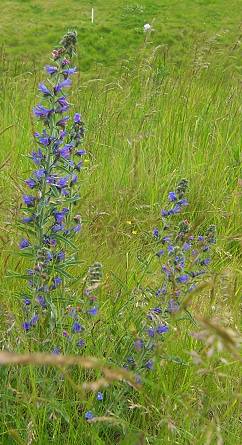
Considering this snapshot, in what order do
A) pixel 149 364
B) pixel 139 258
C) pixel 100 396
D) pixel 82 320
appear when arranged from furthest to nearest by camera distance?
pixel 139 258 < pixel 82 320 < pixel 149 364 < pixel 100 396

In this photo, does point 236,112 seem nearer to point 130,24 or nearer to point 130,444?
point 130,444

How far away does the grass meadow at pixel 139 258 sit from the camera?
158cm

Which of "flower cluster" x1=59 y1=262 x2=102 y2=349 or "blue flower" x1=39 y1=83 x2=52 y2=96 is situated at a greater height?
"blue flower" x1=39 y1=83 x2=52 y2=96

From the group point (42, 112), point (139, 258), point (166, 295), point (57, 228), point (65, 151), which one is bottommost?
point (139, 258)

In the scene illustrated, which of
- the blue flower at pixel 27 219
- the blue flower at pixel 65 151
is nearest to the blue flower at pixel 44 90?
the blue flower at pixel 65 151

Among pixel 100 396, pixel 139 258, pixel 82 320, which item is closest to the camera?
pixel 100 396

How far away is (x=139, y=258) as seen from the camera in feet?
7.33

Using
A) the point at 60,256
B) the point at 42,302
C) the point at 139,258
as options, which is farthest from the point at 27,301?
the point at 139,258

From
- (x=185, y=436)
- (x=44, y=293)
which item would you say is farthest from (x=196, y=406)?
(x=44, y=293)

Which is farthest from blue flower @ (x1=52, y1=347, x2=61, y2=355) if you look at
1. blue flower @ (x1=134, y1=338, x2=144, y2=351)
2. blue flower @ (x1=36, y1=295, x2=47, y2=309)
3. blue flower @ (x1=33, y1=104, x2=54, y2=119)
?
blue flower @ (x1=33, y1=104, x2=54, y2=119)

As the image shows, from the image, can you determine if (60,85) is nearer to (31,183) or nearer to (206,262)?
(31,183)

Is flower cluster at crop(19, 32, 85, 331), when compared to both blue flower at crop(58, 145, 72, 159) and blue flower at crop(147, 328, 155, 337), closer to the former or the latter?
blue flower at crop(58, 145, 72, 159)

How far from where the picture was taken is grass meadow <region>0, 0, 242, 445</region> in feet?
5.18

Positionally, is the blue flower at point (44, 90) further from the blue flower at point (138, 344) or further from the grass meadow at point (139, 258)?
the blue flower at point (138, 344)
